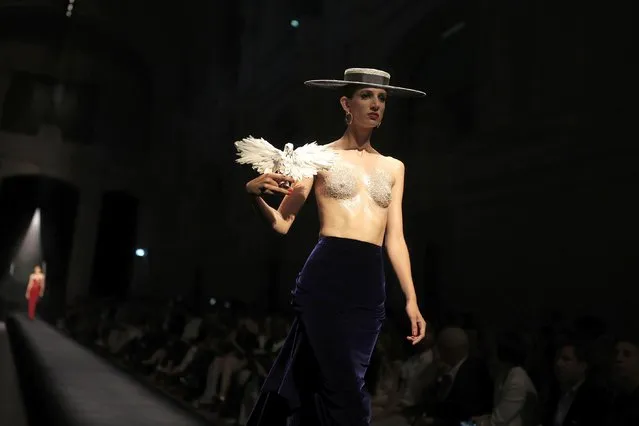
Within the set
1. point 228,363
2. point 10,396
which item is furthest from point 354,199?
point 10,396

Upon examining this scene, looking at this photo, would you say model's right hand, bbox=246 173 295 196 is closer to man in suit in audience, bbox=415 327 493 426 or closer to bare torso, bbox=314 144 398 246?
bare torso, bbox=314 144 398 246

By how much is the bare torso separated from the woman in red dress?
11.8m

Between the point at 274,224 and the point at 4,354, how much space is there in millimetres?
8977

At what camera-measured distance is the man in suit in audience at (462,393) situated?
4.16m

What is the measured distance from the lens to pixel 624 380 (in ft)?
11.1

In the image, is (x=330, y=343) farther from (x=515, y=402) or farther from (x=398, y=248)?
(x=515, y=402)

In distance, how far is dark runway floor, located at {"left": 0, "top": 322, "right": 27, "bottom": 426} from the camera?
17.4 feet

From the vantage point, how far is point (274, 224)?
8.68 feet

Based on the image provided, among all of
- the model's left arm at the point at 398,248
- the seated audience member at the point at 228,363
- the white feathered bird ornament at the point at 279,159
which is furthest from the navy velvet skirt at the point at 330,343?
the seated audience member at the point at 228,363

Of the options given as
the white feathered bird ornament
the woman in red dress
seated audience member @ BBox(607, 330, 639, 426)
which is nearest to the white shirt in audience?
seated audience member @ BBox(607, 330, 639, 426)

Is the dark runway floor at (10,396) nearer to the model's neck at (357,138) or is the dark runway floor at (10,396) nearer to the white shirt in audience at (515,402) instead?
the white shirt in audience at (515,402)

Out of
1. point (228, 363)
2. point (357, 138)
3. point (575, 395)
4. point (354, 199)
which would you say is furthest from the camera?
point (228, 363)

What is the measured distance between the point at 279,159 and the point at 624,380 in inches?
79.3

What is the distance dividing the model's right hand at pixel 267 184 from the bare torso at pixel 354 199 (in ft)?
0.78
